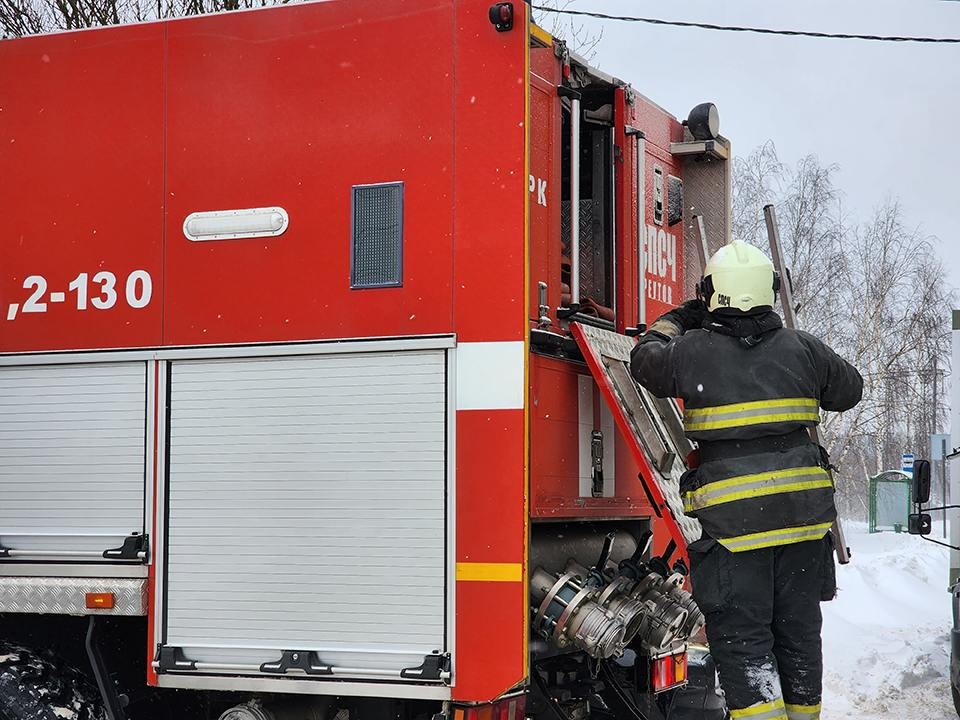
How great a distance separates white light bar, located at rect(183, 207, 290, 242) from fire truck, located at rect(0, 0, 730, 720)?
1 centimetres

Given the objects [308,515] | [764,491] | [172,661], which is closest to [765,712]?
[764,491]

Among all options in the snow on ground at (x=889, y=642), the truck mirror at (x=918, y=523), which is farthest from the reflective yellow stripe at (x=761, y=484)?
the snow on ground at (x=889, y=642)

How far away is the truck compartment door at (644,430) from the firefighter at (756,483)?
150 mm

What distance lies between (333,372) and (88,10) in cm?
888

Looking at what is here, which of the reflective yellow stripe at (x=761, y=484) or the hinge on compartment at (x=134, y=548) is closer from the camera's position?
the reflective yellow stripe at (x=761, y=484)

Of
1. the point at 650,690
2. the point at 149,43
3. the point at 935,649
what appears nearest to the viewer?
the point at 149,43

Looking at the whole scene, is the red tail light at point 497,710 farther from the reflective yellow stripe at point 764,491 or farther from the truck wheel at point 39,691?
the truck wheel at point 39,691

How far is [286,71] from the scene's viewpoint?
15.3ft

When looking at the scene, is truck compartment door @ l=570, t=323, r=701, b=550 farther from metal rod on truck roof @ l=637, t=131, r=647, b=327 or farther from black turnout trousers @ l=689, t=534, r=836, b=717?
metal rod on truck roof @ l=637, t=131, r=647, b=327

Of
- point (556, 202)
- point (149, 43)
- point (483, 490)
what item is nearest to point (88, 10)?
point (149, 43)

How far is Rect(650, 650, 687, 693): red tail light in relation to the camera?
545cm

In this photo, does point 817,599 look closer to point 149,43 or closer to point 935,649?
point 149,43

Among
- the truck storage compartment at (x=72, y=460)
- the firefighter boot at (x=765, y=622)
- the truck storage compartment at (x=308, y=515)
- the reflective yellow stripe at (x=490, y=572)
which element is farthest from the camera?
the truck storage compartment at (x=72, y=460)

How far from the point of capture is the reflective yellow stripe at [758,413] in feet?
14.6
